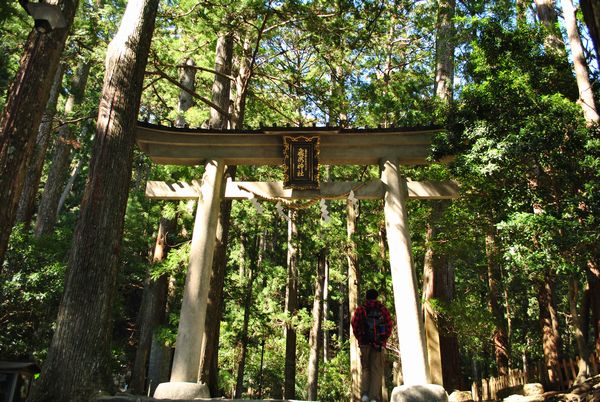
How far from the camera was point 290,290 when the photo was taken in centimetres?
1388

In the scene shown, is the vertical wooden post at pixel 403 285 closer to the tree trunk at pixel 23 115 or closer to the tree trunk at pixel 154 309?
the tree trunk at pixel 23 115

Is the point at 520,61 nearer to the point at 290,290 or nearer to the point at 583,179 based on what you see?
the point at 583,179

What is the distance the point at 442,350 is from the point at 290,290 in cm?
655

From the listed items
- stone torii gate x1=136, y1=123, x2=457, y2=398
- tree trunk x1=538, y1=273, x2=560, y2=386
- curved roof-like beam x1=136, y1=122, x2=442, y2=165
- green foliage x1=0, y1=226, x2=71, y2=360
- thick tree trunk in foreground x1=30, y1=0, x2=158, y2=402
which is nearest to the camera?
thick tree trunk in foreground x1=30, y1=0, x2=158, y2=402

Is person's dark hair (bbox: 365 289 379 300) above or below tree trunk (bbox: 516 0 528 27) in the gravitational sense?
below

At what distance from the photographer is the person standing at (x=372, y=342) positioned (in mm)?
5133

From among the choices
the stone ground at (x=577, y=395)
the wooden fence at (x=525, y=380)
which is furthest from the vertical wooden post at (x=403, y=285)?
the wooden fence at (x=525, y=380)

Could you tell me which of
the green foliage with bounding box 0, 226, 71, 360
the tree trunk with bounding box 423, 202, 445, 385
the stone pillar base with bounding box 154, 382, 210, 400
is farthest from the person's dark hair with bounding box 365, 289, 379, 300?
the green foliage with bounding box 0, 226, 71, 360

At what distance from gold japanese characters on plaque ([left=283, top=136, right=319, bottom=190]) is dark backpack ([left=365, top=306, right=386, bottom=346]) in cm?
248

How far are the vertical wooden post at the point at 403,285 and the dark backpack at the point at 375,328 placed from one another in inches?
25.8

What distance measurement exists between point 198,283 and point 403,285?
121 inches

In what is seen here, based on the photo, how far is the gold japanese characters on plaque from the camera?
22.7 feet

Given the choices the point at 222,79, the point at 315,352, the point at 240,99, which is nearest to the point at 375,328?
the point at 240,99

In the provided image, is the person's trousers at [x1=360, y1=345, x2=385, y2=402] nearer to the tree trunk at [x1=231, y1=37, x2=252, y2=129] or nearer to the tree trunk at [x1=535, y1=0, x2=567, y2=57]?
the tree trunk at [x1=231, y1=37, x2=252, y2=129]
